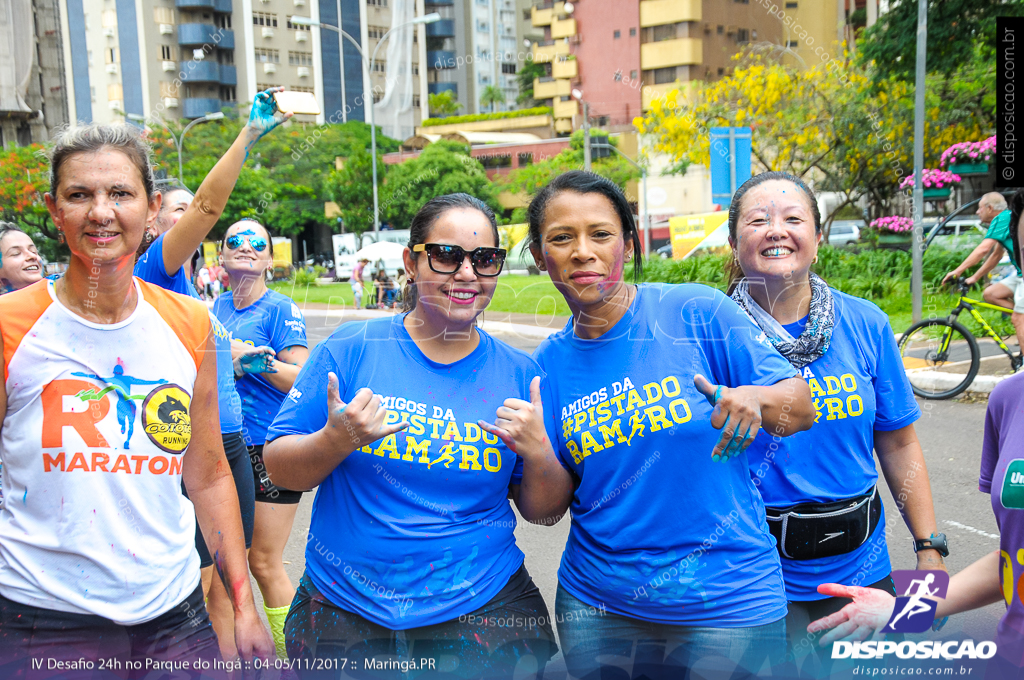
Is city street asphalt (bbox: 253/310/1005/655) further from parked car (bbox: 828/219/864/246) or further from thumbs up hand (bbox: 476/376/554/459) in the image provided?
parked car (bbox: 828/219/864/246)

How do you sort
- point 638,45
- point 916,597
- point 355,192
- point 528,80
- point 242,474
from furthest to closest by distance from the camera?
1. point 528,80
2. point 638,45
3. point 355,192
4. point 242,474
5. point 916,597

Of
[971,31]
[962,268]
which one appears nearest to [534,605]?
[962,268]

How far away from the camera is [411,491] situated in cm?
190

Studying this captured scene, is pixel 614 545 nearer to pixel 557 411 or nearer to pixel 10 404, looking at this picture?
pixel 557 411

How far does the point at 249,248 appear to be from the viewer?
3.50 m

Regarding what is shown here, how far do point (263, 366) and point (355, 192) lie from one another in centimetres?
268

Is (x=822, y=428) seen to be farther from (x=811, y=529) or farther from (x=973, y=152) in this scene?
(x=973, y=152)

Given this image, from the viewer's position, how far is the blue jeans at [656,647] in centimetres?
182

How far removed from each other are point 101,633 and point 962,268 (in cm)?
747

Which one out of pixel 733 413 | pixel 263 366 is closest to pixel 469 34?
pixel 263 366

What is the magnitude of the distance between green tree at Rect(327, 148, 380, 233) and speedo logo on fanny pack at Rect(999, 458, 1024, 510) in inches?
162

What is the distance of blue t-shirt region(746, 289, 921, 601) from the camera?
214 centimetres

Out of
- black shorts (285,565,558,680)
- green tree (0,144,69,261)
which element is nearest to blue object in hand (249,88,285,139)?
black shorts (285,565,558,680)

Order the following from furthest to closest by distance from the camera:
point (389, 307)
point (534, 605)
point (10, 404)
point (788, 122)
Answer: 1. point (788, 122)
2. point (389, 307)
3. point (534, 605)
4. point (10, 404)
